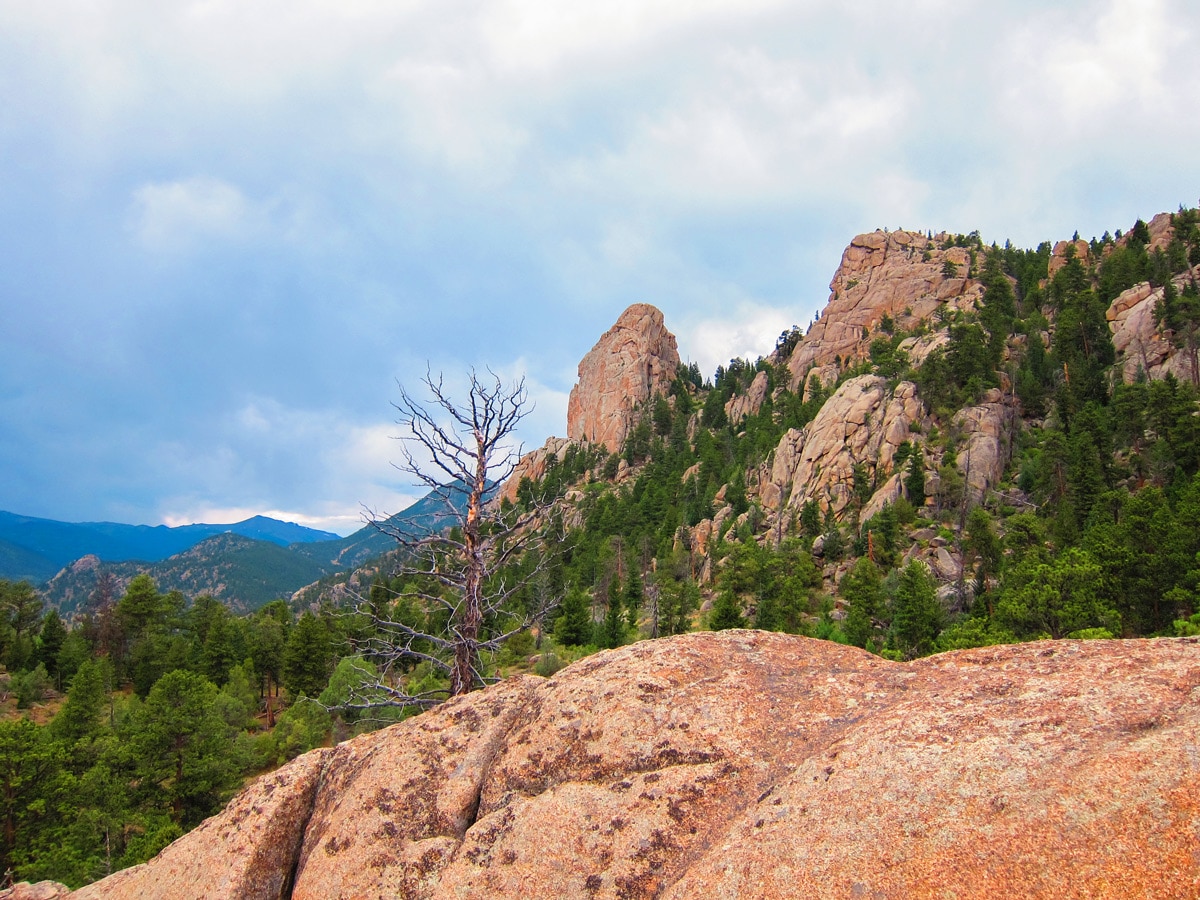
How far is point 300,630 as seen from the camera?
2331 inches

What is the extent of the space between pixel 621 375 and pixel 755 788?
171 meters

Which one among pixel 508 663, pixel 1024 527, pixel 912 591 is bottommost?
pixel 508 663

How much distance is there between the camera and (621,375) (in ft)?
572

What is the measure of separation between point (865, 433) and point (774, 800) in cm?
8671

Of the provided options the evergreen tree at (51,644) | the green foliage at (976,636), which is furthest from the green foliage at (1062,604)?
the evergreen tree at (51,644)

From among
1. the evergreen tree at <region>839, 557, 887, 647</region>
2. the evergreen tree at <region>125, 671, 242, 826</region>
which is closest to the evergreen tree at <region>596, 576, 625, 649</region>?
the evergreen tree at <region>839, 557, 887, 647</region>

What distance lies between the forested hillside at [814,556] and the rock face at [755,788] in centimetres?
279

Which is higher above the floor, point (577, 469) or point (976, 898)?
point (577, 469)

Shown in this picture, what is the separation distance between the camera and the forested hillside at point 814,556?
3108 centimetres

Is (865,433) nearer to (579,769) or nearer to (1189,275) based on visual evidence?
(1189,275)

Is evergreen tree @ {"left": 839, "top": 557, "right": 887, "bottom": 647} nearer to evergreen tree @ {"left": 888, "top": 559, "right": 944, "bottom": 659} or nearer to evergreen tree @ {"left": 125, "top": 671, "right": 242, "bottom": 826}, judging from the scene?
evergreen tree @ {"left": 888, "top": 559, "right": 944, "bottom": 659}

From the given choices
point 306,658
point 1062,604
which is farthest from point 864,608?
point 306,658

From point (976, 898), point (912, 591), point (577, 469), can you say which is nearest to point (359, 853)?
point (976, 898)

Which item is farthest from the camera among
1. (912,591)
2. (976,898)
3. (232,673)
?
(232,673)
